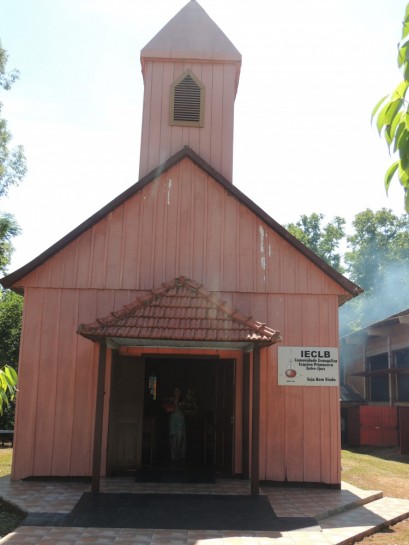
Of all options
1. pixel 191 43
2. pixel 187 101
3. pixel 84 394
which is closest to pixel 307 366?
pixel 84 394

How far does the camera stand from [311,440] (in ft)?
36.0

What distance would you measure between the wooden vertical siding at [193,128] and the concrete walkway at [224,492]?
7.29 m

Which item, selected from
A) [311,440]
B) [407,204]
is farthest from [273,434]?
[407,204]

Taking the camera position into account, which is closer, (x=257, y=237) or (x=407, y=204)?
(x=407, y=204)

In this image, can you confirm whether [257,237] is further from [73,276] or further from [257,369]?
[73,276]

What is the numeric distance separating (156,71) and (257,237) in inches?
225

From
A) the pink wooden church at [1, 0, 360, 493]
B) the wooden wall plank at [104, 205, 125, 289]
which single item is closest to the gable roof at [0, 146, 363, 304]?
the pink wooden church at [1, 0, 360, 493]

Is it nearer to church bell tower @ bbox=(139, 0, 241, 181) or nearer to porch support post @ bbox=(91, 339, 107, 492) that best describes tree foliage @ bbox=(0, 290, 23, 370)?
church bell tower @ bbox=(139, 0, 241, 181)

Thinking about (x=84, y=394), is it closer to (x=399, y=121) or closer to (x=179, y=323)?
(x=179, y=323)

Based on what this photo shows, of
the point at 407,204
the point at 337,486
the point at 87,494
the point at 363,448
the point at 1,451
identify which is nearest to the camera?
the point at 407,204

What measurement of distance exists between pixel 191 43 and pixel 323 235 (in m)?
36.7

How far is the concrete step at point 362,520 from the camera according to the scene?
7.46 m

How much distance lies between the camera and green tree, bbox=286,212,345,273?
48719 millimetres

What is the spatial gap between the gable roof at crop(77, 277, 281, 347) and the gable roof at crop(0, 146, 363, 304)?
2153mm
